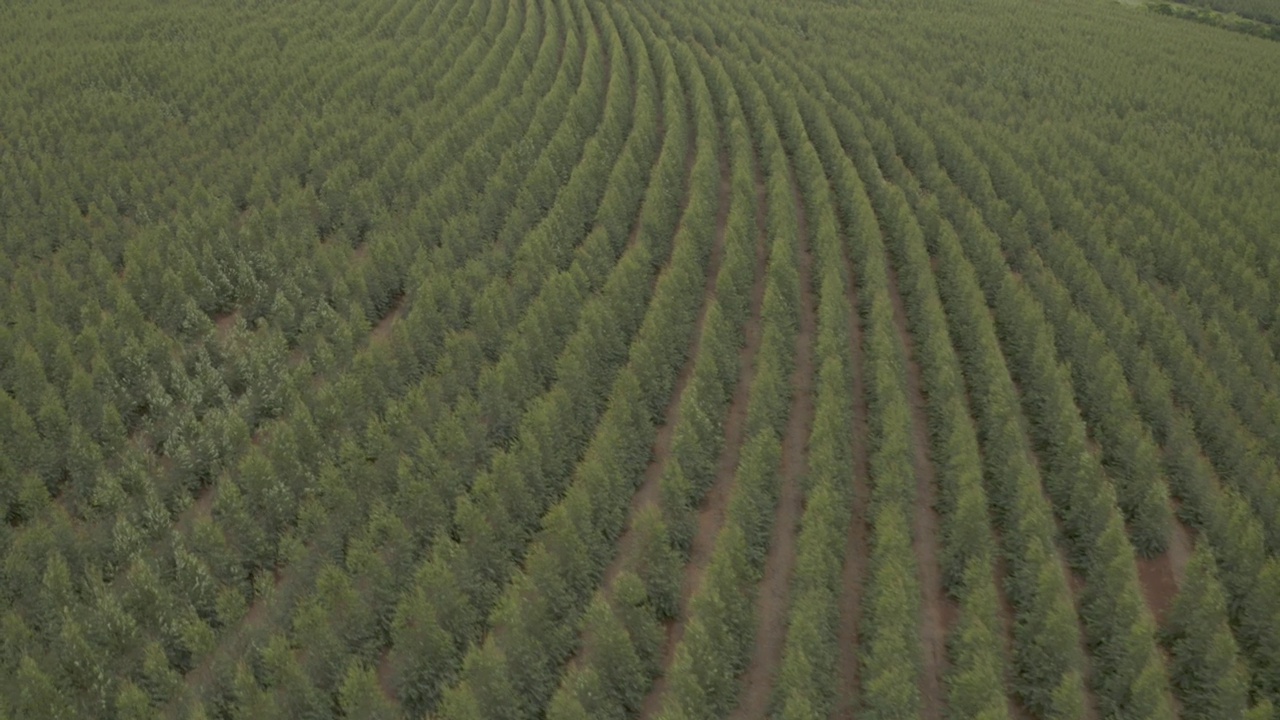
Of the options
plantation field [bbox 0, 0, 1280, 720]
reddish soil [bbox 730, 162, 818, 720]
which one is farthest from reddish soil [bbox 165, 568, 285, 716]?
reddish soil [bbox 730, 162, 818, 720]

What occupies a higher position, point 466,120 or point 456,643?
point 466,120

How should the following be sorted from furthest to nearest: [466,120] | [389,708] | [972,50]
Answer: [972,50]
[466,120]
[389,708]

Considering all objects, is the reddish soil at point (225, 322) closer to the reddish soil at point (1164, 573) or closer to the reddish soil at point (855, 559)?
the reddish soil at point (855, 559)

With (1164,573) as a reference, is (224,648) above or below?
below

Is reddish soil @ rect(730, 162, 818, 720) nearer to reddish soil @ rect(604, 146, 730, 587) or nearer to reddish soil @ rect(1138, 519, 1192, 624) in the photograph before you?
reddish soil @ rect(604, 146, 730, 587)

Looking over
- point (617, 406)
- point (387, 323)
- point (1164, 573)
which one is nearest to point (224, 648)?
point (617, 406)

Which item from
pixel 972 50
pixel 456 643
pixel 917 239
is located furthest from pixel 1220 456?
pixel 972 50

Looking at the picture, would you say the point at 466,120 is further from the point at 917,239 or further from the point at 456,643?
the point at 456,643

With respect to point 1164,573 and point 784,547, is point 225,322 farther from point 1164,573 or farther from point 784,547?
point 1164,573
